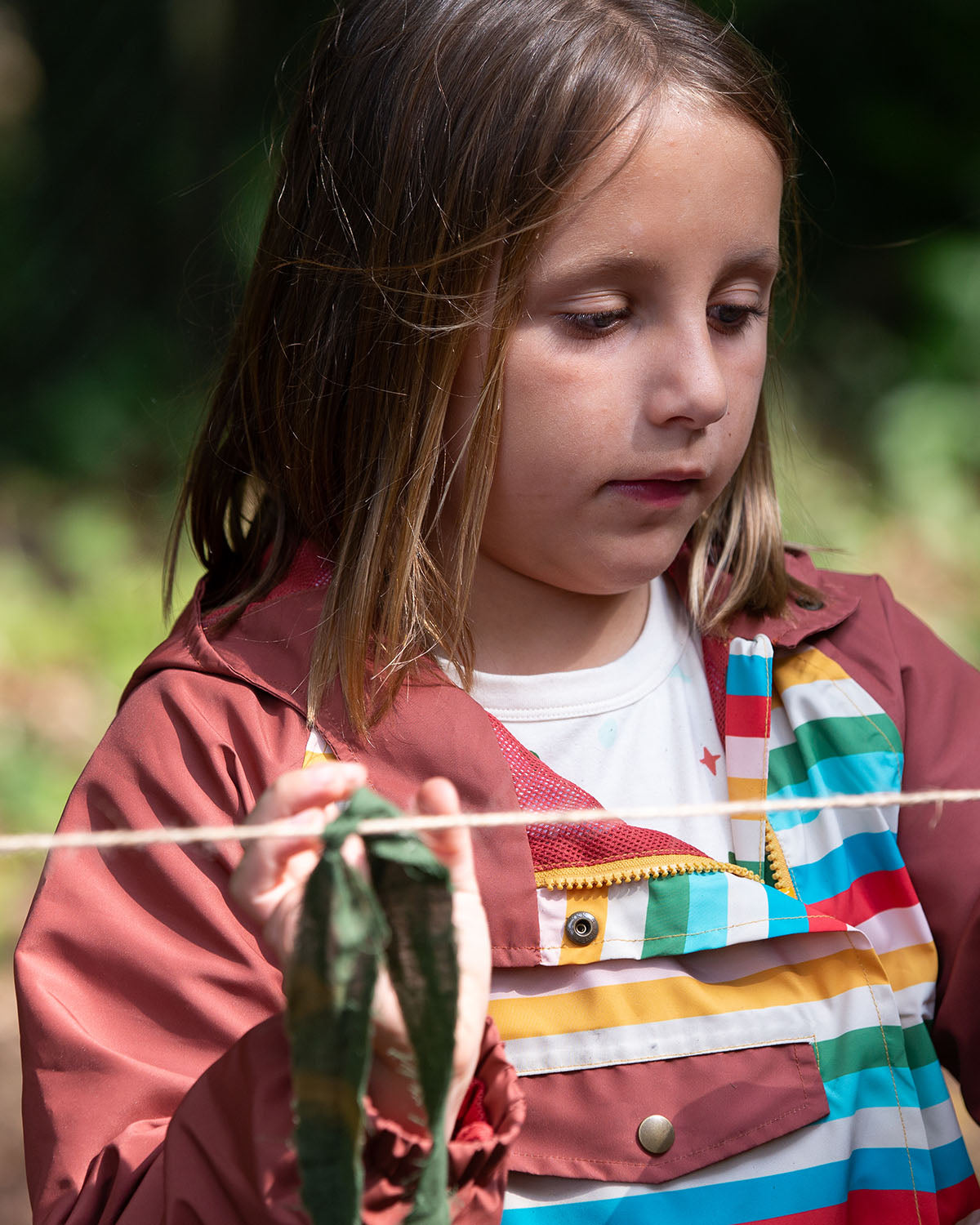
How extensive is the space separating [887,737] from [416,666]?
467mm

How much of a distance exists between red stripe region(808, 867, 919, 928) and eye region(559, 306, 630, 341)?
0.56m

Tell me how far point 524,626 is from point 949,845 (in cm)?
46

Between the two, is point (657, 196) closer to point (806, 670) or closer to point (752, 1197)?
point (806, 670)

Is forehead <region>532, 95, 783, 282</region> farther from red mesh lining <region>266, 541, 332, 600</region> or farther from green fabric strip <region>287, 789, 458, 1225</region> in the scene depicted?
green fabric strip <region>287, 789, 458, 1225</region>

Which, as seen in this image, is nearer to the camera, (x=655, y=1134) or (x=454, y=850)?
(x=454, y=850)

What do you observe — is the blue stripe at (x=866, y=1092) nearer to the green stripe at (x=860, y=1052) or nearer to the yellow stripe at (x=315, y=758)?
the green stripe at (x=860, y=1052)

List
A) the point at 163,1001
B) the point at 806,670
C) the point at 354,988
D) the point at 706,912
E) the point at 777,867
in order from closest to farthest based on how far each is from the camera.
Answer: the point at 354,988
the point at 163,1001
the point at 706,912
the point at 777,867
the point at 806,670

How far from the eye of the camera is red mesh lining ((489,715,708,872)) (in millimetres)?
1023

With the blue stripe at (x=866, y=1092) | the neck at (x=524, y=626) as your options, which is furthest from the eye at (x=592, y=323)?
the blue stripe at (x=866, y=1092)

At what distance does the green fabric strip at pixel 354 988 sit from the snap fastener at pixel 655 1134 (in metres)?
0.34

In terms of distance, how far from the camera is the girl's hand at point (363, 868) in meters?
0.71

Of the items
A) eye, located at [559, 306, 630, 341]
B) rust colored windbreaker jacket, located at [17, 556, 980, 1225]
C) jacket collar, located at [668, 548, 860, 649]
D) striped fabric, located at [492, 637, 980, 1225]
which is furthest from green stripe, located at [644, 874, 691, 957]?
eye, located at [559, 306, 630, 341]

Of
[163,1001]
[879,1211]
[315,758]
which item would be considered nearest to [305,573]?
[315,758]

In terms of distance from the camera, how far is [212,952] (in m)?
0.94
